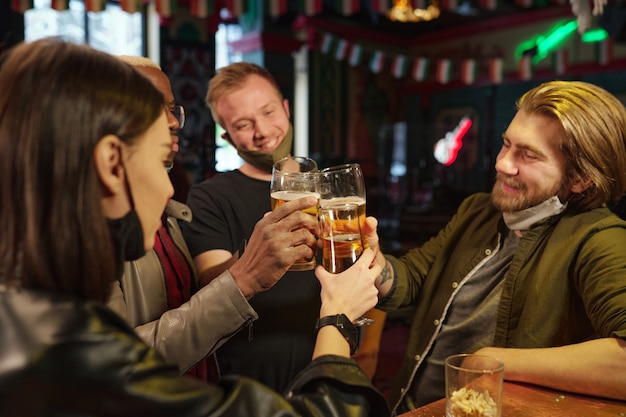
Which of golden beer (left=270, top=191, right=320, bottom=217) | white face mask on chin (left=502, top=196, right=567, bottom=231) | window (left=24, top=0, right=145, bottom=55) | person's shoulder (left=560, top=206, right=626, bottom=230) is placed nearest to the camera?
golden beer (left=270, top=191, right=320, bottom=217)

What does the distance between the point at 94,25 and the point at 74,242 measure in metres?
6.73

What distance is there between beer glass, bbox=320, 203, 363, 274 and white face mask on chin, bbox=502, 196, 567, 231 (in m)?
0.61

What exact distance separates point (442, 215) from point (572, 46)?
13.2 feet

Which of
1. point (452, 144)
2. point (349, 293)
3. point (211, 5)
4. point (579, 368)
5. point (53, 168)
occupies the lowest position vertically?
point (452, 144)

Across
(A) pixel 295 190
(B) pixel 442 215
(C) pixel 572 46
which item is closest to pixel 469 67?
(B) pixel 442 215

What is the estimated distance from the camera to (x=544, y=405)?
4.29ft

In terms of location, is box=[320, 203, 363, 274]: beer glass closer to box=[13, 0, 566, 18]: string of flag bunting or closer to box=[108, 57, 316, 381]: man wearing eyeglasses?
box=[108, 57, 316, 381]: man wearing eyeglasses

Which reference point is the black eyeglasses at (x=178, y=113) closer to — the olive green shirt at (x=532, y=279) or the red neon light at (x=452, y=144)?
the olive green shirt at (x=532, y=279)

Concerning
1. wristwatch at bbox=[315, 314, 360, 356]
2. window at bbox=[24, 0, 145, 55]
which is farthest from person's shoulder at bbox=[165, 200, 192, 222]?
window at bbox=[24, 0, 145, 55]

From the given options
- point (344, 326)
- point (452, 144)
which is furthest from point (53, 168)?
point (452, 144)

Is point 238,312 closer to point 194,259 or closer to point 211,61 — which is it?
point 194,259

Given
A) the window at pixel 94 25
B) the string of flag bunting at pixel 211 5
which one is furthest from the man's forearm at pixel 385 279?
the window at pixel 94 25

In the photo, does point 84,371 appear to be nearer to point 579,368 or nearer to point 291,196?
point 291,196

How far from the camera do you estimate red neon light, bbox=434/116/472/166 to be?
1112 centimetres
